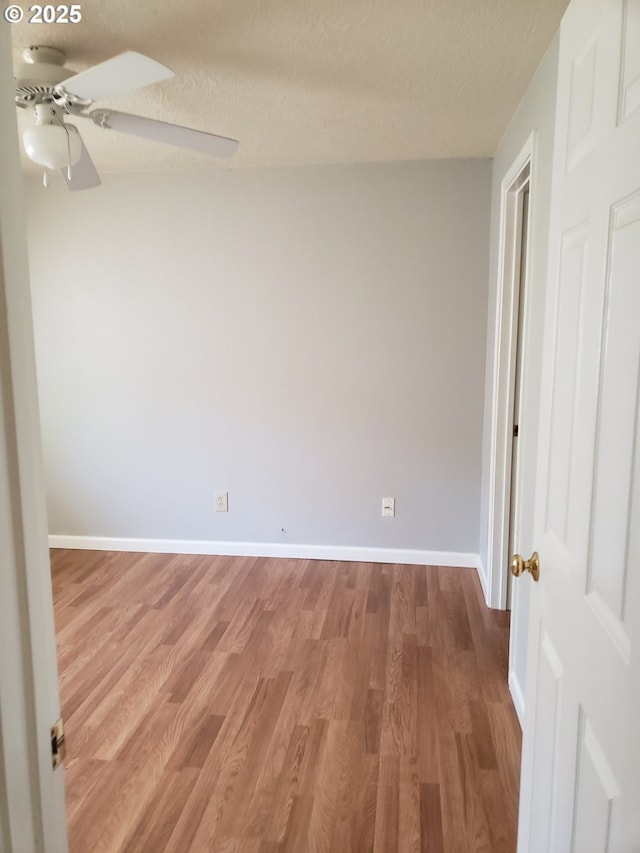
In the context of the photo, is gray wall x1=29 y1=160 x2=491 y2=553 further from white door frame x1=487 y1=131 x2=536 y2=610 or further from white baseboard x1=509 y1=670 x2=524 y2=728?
white baseboard x1=509 y1=670 x2=524 y2=728

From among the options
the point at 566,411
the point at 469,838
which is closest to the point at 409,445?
the point at 469,838

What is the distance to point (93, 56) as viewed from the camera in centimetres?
195

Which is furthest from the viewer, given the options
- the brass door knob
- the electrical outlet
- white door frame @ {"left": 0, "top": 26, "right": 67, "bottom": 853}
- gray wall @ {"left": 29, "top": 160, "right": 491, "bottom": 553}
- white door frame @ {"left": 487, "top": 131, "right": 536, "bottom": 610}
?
the electrical outlet

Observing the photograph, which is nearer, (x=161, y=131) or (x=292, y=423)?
(x=161, y=131)

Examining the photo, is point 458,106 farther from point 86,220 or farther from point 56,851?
point 56,851

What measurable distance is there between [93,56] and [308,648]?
8.24 feet

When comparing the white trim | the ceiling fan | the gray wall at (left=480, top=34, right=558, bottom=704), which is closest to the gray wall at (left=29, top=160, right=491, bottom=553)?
the white trim

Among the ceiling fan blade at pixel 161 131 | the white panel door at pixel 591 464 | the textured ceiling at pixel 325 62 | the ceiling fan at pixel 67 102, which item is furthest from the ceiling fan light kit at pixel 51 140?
the white panel door at pixel 591 464

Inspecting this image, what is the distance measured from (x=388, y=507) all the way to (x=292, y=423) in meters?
0.79

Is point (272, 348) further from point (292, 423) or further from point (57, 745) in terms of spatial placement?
point (57, 745)

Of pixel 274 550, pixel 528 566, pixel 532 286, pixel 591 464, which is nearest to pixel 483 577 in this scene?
pixel 274 550

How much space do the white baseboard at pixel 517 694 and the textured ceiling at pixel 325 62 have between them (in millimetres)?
2282

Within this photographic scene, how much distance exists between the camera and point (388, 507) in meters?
3.53

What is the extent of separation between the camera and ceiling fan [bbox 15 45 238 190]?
158 cm
